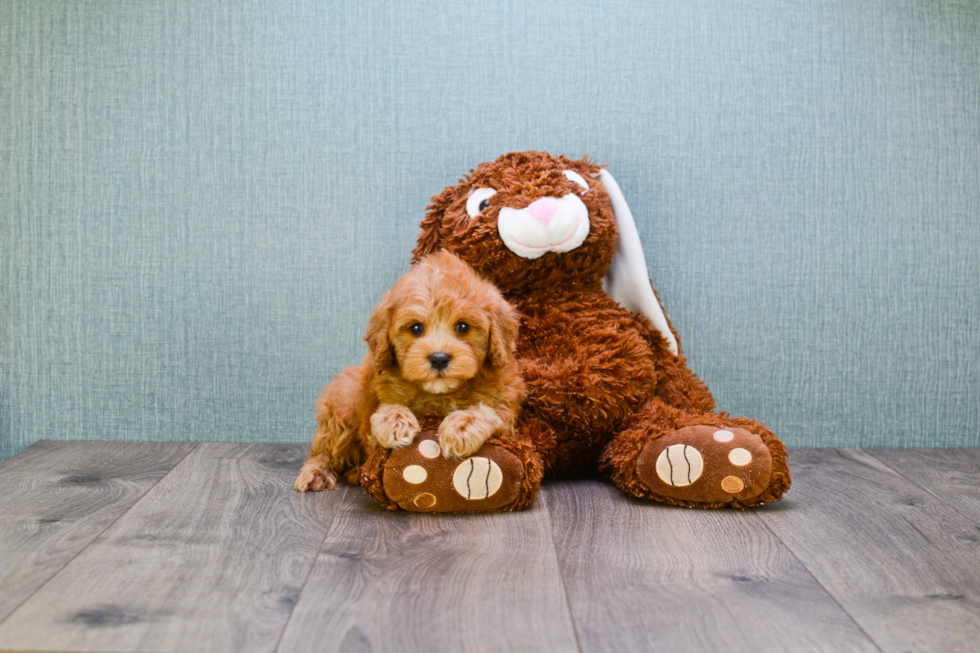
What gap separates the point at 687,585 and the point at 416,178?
1124mm

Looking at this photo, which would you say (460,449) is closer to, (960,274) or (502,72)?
(502,72)

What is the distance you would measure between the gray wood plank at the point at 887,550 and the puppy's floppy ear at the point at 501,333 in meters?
0.53

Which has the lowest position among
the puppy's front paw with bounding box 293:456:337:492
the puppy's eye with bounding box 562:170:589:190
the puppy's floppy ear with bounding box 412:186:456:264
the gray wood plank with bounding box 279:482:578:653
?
the puppy's front paw with bounding box 293:456:337:492

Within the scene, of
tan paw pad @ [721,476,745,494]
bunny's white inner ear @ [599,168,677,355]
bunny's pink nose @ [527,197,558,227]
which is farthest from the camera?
bunny's white inner ear @ [599,168,677,355]

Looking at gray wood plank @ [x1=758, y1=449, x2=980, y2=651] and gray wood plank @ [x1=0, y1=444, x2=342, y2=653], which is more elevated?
gray wood plank @ [x1=758, y1=449, x2=980, y2=651]

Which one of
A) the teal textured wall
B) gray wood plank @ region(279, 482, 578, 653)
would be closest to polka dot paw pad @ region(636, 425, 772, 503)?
gray wood plank @ region(279, 482, 578, 653)

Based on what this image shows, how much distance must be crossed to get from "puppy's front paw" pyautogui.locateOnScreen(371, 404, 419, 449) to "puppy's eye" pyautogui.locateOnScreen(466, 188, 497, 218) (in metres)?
0.45

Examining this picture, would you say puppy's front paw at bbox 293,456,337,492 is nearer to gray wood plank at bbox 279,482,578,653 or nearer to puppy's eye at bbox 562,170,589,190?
gray wood plank at bbox 279,482,578,653

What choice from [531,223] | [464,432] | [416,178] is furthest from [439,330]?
[416,178]

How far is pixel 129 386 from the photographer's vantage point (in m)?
1.86

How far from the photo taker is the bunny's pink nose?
1473 millimetres

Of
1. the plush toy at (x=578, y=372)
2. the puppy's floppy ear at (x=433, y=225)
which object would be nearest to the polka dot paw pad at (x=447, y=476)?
the plush toy at (x=578, y=372)

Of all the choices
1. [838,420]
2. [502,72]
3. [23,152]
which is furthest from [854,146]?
[23,152]

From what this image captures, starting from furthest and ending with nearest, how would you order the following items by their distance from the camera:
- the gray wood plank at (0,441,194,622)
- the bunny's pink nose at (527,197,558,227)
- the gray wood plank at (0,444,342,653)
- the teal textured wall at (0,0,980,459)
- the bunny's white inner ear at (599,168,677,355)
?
1. the teal textured wall at (0,0,980,459)
2. the bunny's white inner ear at (599,168,677,355)
3. the bunny's pink nose at (527,197,558,227)
4. the gray wood plank at (0,441,194,622)
5. the gray wood plank at (0,444,342,653)
